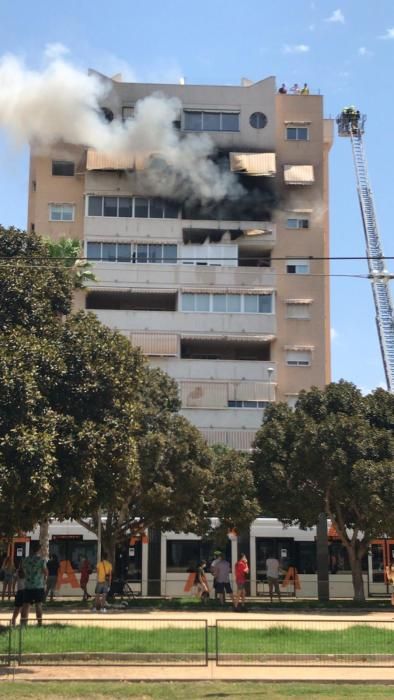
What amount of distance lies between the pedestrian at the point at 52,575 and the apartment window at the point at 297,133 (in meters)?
42.6

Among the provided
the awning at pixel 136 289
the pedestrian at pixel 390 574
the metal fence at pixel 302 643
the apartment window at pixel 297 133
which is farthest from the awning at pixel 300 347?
the metal fence at pixel 302 643

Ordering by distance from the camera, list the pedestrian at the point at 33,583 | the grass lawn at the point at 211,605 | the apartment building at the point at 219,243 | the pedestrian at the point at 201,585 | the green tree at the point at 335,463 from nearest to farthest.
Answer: the pedestrian at the point at 33,583 < the grass lawn at the point at 211,605 < the green tree at the point at 335,463 < the pedestrian at the point at 201,585 < the apartment building at the point at 219,243

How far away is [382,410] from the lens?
3381cm

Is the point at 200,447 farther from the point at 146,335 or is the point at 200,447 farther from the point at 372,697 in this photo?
the point at 146,335

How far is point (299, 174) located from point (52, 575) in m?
41.7

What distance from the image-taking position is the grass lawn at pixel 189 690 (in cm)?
1272

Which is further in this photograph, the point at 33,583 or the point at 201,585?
the point at 201,585

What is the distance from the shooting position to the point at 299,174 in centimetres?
6694

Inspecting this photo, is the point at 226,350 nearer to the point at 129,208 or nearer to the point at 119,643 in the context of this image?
the point at 129,208

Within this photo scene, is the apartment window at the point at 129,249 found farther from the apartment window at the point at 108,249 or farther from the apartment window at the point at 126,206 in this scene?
the apartment window at the point at 126,206

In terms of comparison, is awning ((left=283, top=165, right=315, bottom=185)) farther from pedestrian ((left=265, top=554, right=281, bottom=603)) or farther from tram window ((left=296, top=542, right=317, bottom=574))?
pedestrian ((left=265, top=554, right=281, bottom=603))

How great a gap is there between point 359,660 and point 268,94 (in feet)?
186

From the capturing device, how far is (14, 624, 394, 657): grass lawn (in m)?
15.6

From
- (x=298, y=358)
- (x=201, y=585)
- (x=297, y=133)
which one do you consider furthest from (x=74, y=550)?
(x=297, y=133)
